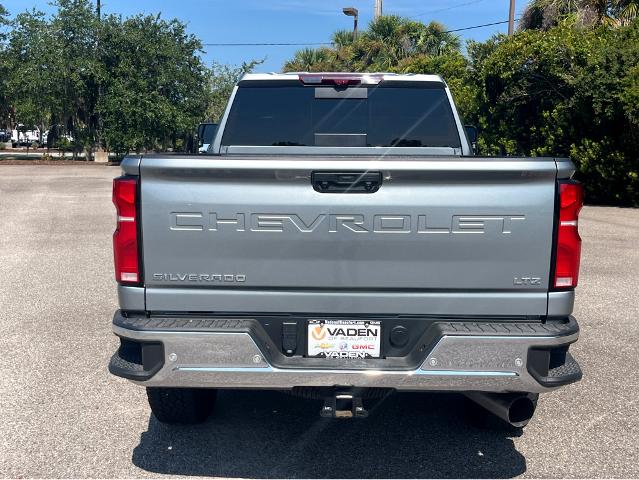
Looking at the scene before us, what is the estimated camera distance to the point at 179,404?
413 cm

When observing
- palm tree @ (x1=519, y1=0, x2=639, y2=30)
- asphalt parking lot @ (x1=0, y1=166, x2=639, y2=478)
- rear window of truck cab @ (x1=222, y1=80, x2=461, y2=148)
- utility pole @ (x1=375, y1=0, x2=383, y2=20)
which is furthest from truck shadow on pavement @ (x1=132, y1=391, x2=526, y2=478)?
utility pole @ (x1=375, y1=0, x2=383, y2=20)

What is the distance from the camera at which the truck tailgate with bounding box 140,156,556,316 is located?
3.24 meters

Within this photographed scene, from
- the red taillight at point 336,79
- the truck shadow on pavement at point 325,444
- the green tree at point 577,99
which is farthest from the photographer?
the green tree at point 577,99

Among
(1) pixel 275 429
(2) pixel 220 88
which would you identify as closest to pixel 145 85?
(2) pixel 220 88

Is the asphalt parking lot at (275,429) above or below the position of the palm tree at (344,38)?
below

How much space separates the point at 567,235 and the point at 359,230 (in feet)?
3.12

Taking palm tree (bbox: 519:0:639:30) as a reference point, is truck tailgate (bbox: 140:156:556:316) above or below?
below

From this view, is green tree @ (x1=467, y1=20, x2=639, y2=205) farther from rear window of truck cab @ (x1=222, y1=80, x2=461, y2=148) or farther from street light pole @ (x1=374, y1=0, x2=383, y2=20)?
street light pole @ (x1=374, y1=0, x2=383, y2=20)

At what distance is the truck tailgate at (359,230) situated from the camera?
10.6 feet

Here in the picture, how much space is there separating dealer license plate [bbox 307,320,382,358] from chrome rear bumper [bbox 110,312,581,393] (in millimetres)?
87

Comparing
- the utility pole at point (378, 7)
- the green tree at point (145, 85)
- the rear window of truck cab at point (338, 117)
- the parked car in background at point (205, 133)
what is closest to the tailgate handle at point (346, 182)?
the rear window of truck cab at point (338, 117)

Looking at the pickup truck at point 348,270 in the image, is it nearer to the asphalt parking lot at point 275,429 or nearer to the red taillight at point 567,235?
the red taillight at point 567,235

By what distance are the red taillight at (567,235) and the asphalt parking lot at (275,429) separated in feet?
3.87

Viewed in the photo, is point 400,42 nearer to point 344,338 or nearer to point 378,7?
point 378,7
